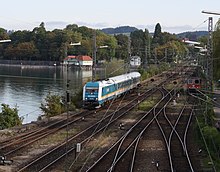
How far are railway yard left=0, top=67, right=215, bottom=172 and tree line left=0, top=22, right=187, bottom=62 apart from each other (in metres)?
67.6

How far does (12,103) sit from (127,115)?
2579 cm

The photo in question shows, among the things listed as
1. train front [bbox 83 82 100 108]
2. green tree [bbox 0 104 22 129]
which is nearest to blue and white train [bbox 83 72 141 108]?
train front [bbox 83 82 100 108]

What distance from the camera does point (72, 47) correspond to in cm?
11294

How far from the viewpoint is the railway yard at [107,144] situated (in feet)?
64.6

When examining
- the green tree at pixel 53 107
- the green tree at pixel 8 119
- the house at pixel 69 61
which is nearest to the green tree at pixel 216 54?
the green tree at pixel 53 107

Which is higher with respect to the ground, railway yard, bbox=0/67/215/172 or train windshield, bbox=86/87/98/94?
train windshield, bbox=86/87/98/94

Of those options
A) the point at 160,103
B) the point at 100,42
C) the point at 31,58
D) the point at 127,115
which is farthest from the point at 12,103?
the point at 31,58

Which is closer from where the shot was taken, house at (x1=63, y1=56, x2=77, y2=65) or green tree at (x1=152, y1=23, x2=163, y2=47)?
house at (x1=63, y1=56, x2=77, y2=65)

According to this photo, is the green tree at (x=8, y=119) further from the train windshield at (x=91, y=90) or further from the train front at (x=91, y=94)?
the train windshield at (x=91, y=90)

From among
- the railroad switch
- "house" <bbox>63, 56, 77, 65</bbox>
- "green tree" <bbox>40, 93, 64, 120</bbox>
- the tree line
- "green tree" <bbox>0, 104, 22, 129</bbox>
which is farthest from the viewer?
the tree line

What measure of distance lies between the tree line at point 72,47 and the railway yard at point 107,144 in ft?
222

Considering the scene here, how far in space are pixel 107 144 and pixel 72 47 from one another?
89628 mm

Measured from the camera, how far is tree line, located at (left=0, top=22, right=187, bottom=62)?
11425 centimetres

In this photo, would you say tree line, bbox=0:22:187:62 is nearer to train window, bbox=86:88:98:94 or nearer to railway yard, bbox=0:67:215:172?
train window, bbox=86:88:98:94
